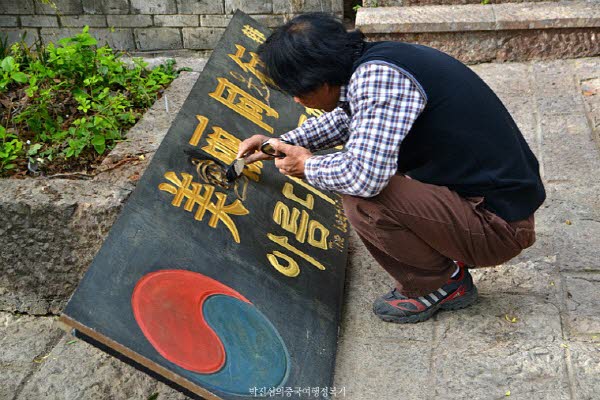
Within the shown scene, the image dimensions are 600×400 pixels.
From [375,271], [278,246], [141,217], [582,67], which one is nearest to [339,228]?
[375,271]

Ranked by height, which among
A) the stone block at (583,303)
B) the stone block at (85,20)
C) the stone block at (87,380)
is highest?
the stone block at (583,303)

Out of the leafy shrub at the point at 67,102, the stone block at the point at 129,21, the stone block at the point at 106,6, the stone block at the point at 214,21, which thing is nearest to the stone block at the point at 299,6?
the stone block at the point at 214,21

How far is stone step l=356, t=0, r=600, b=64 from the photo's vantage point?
15.2 feet

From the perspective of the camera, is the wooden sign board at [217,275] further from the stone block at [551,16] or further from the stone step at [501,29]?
the stone block at [551,16]

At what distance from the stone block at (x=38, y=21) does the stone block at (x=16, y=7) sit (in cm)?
6

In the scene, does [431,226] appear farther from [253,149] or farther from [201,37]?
[201,37]

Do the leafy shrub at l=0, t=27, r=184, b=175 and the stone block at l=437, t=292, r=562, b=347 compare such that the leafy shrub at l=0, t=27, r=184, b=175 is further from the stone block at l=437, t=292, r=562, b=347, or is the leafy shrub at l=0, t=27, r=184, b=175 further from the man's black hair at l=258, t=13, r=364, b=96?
the stone block at l=437, t=292, r=562, b=347

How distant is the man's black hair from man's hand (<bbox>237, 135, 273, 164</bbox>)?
550mm

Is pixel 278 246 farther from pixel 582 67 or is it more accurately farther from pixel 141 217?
pixel 582 67

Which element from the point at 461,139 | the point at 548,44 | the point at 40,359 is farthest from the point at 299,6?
the point at 461,139

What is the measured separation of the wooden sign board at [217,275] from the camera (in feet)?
7.14

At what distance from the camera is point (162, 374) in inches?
84.3

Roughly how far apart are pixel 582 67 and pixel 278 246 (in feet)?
9.53

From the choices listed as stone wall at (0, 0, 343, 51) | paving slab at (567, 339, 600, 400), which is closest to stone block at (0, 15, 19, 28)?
stone wall at (0, 0, 343, 51)
